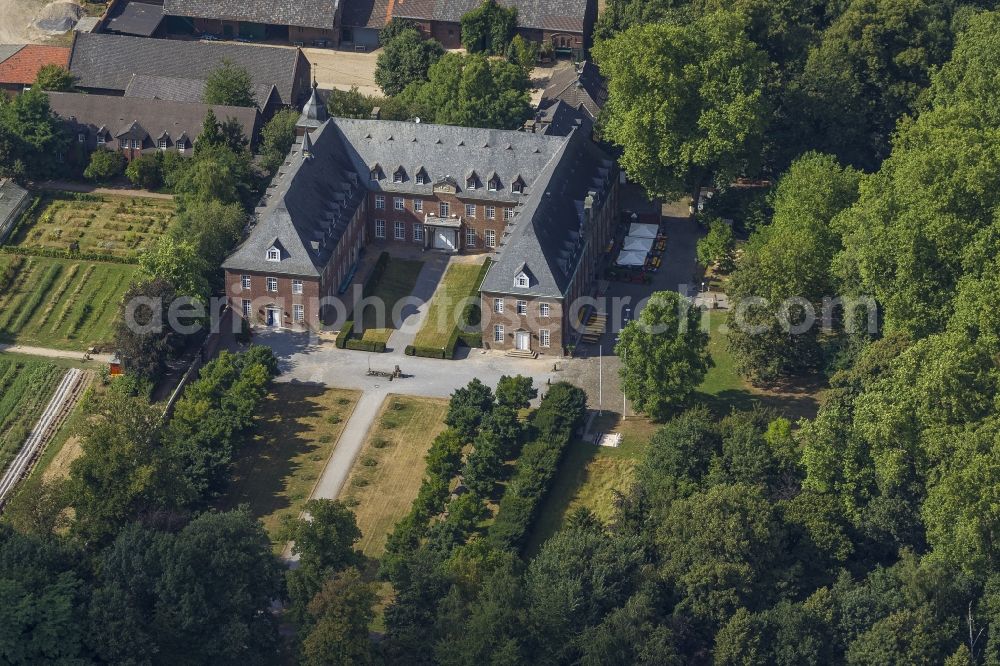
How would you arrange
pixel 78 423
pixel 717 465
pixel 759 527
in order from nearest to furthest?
pixel 759 527 → pixel 717 465 → pixel 78 423

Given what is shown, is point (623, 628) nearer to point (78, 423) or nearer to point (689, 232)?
point (78, 423)

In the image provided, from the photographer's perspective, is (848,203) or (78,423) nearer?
(78,423)

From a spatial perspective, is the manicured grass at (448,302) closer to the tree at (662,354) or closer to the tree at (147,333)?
the tree at (662,354)

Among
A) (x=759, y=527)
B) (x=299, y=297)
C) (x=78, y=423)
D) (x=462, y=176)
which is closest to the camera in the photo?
(x=759, y=527)

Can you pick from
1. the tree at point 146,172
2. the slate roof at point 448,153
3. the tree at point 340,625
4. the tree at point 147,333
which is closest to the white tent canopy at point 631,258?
the slate roof at point 448,153

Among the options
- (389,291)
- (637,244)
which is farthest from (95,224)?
(637,244)

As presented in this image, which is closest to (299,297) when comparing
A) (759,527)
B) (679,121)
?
(679,121)

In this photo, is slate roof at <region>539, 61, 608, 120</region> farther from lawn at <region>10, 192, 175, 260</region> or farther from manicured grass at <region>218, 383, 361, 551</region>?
manicured grass at <region>218, 383, 361, 551</region>

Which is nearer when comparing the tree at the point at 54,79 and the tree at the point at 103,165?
the tree at the point at 103,165
